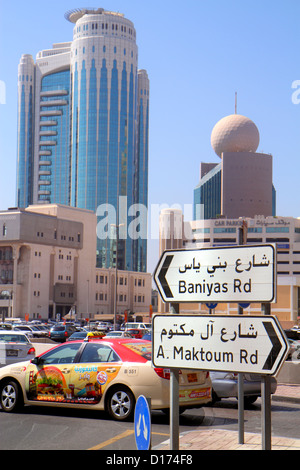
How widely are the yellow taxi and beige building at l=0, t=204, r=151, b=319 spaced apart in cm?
10114

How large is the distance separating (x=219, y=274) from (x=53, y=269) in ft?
411

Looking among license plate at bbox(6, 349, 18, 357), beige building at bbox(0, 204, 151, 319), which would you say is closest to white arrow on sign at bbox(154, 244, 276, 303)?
license plate at bbox(6, 349, 18, 357)

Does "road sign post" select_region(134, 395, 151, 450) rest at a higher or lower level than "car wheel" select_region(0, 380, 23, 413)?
higher

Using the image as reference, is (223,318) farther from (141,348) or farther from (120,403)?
(141,348)

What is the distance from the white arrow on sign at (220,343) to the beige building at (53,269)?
4278 inches

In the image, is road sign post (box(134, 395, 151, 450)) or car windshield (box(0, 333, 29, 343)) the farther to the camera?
car windshield (box(0, 333, 29, 343))

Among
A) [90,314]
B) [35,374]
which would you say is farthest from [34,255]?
[35,374]

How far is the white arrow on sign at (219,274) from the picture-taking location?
5375 mm

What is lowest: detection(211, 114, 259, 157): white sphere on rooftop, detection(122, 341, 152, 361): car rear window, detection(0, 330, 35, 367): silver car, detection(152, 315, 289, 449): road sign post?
detection(0, 330, 35, 367): silver car

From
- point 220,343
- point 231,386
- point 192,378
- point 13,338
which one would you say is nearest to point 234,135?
point 13,338

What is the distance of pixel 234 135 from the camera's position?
529 ft

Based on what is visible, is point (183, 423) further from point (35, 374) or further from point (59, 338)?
point (59, 338)

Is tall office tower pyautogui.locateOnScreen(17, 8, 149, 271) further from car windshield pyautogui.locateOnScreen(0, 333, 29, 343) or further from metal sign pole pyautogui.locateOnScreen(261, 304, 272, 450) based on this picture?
metal sign pole pyautogui.locateOnScreen(261, 304, 272, 450)

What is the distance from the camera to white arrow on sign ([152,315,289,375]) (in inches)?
201
